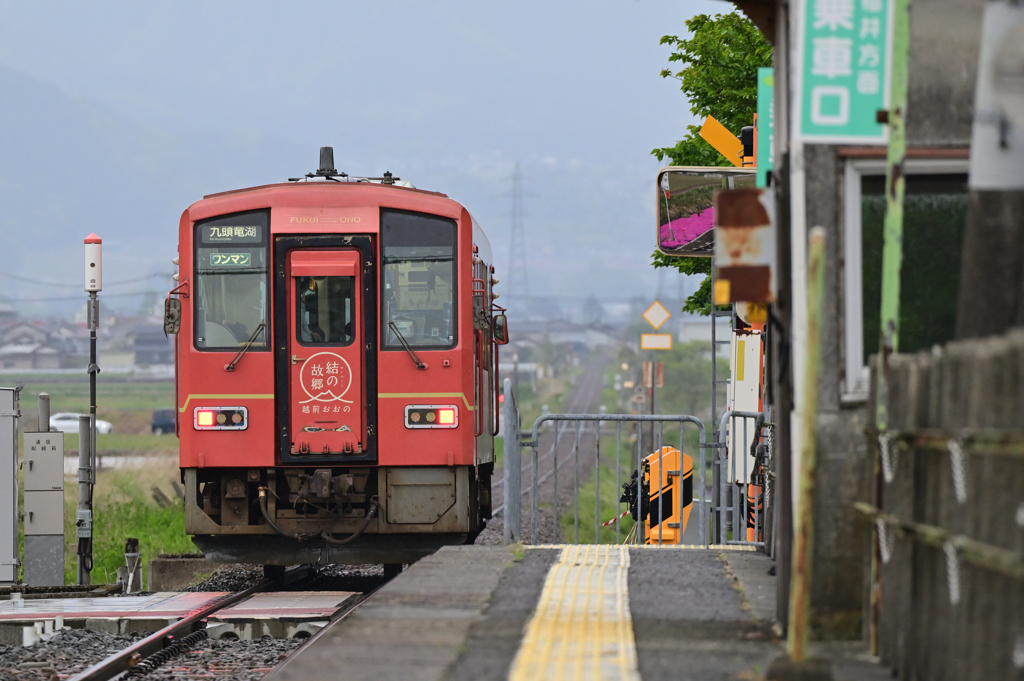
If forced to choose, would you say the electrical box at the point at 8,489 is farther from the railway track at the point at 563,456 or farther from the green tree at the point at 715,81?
the green tree at the point at 715,81

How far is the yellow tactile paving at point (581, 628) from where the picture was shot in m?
5.51

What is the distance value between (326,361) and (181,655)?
9.57 feet

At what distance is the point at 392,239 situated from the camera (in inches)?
451

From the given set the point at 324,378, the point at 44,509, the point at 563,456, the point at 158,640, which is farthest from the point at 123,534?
the point at 563,456

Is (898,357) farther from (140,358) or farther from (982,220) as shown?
(140,358)

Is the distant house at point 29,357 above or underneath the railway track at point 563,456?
above

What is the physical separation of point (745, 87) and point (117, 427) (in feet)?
221

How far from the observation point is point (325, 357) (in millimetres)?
11336

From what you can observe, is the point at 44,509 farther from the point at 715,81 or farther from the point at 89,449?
the point at 715,81

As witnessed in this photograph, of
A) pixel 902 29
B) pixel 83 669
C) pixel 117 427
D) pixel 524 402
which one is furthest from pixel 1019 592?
pixel 524 402

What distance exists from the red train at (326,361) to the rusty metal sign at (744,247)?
224 inches

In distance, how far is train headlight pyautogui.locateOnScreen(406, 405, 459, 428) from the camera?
11.4 m

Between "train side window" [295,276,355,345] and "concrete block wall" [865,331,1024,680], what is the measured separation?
625 centimetres

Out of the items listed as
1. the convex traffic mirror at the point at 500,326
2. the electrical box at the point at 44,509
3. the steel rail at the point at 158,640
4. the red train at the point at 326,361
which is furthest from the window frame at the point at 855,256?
the electrical box at the point at 44,509
